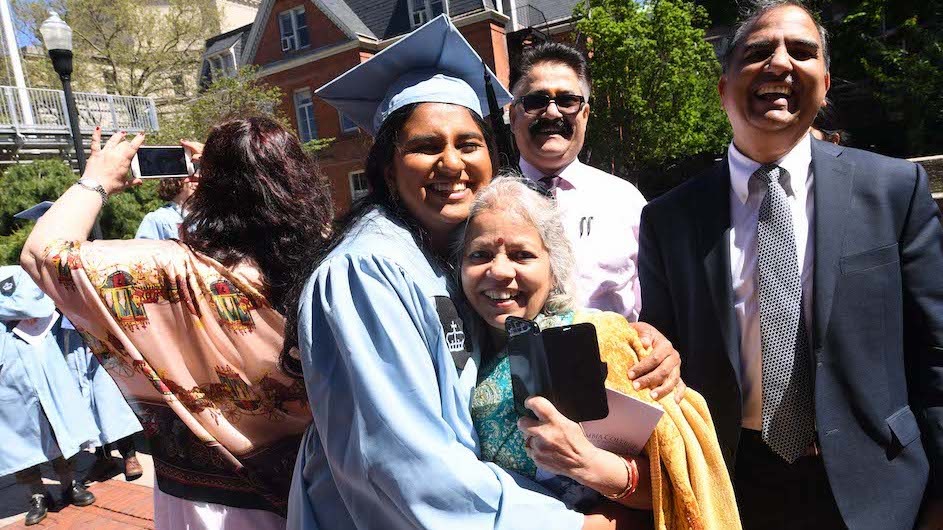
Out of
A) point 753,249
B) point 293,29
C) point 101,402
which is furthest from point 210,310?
point 293,29

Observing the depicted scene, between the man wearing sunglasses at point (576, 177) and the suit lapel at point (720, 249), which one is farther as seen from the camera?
the man wearing sunglasses at point (576, 177)

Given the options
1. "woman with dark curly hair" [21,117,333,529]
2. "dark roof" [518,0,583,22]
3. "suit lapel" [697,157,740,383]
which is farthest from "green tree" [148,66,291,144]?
"suit lapel" [697,157,740,383]

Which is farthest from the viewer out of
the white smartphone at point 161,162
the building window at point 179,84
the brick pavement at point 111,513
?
the building window at point 179,84

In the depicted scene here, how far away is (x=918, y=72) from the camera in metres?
14.1

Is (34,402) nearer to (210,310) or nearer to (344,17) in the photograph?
(210,310)

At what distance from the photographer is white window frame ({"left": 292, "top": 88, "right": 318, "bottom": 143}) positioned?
71.6 ft

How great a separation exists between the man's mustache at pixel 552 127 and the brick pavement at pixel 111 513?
12.3 ft

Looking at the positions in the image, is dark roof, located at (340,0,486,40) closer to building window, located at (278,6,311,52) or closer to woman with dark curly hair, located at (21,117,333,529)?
building window, located at (278,6,311,52)

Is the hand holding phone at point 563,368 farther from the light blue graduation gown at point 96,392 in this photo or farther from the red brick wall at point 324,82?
the red brick wall at point 324,82

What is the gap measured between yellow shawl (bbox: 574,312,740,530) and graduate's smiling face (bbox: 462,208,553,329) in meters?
0.20

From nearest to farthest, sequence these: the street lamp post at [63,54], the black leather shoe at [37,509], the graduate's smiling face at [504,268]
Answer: the graduate's smiling face at [504,268], the black leather shoe at [37,509], the street lamp post at [63,54]

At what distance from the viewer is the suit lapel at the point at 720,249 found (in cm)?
188

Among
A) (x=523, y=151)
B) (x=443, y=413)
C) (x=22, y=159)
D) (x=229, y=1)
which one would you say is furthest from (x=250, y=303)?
(x=229, y=1)

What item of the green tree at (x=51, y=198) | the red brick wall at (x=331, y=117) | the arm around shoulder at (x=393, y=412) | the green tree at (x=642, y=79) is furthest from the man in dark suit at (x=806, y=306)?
the red brick wall at (x=331, y=117)
